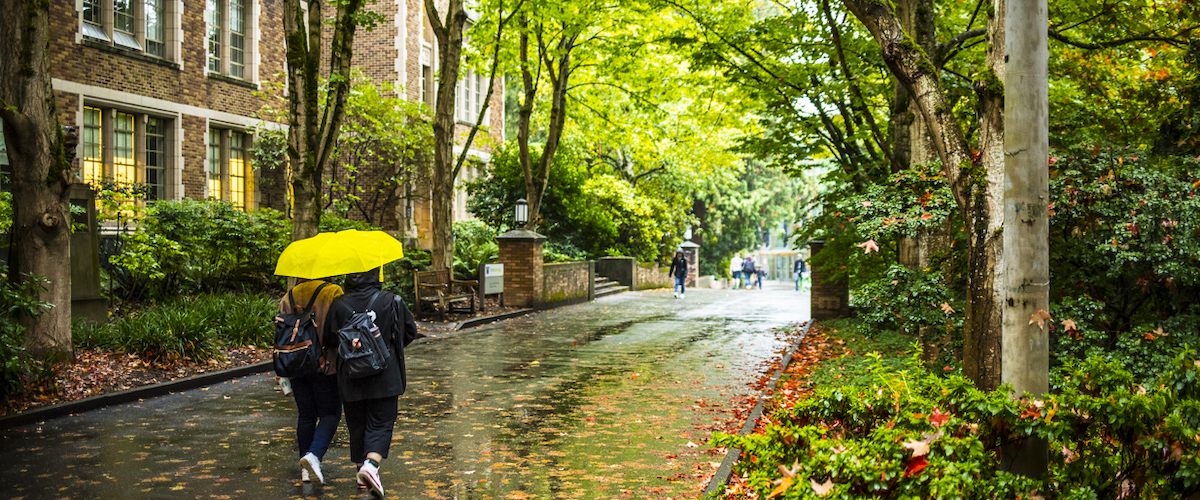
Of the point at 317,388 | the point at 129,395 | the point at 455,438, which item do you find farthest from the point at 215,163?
the point at 317,388

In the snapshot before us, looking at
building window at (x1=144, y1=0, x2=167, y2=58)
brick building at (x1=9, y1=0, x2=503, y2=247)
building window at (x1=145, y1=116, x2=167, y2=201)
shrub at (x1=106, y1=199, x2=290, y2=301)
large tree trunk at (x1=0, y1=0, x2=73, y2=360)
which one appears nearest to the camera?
large tree trunk at (x1=0, y1=0, x2=73, y2=360)

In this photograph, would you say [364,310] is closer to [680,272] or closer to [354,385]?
[354,385]

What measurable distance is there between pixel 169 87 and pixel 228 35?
2.65 meters

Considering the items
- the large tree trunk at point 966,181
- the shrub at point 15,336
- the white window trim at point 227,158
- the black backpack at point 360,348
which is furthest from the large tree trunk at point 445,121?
the large tree trunk at point 966,181

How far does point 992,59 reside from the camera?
510cm

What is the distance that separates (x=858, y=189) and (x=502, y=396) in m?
6.31

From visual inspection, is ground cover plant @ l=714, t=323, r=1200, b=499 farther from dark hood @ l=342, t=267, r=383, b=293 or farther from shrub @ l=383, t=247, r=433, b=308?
shrub @ l=383, t=247, r=433, b=308

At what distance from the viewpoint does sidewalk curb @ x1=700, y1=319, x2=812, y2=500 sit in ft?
19.2

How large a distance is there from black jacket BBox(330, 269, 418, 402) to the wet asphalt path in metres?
0.71

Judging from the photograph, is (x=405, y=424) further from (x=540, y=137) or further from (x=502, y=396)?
(x=540, y=137)

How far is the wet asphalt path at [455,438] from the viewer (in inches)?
236

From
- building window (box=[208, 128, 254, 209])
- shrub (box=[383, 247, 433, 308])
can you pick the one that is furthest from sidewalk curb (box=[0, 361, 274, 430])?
building window (box=[208, 128, 254, 209])

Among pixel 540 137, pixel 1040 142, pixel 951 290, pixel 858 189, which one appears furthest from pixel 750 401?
pixel 540 137

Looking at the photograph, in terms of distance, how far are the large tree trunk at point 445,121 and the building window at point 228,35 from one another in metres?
7.68
